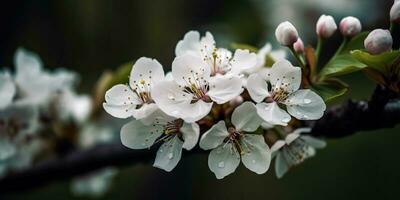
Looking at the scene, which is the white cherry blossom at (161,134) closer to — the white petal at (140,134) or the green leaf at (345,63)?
the white petal at (140,134)

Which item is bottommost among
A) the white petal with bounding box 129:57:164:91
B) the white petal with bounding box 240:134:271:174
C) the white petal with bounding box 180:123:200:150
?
the white petal with bounding box 240:134:271:174

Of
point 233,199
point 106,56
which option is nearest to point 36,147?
point 106,56

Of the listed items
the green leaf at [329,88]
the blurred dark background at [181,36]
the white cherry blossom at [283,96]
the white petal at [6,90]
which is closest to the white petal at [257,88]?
the white cherry blossom at [283,96]

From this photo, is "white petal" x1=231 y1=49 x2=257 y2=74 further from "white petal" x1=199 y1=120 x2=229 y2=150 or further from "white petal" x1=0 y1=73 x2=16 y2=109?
"white petal" x1=0 y1=73 x2=16 y2=109

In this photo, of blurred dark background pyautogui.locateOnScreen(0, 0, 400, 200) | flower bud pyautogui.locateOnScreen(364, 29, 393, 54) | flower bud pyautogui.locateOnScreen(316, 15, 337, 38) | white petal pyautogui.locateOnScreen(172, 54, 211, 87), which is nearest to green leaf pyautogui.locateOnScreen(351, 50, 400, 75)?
flower bud pyautogui.locateOnScreen(364, 29, 393, 54)

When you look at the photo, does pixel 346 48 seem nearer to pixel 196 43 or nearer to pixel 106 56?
pixel 196 43

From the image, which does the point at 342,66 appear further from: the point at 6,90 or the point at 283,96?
A: the point at 6,90
